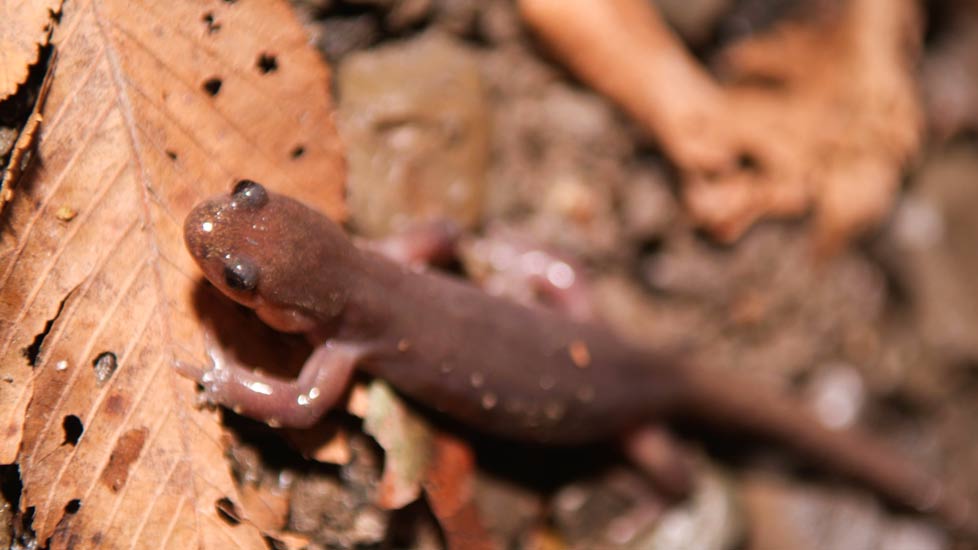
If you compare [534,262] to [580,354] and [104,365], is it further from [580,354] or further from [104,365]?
[104,365]

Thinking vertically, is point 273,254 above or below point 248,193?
below

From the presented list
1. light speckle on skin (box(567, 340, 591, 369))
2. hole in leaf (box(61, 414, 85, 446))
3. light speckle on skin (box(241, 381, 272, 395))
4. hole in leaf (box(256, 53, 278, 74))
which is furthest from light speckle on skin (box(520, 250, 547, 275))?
hole in leaf (box(61, 414, 85, 446))

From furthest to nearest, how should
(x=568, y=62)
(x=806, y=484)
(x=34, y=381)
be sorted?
(x=806, y=484)
(x=568, y=62)
(x=34, y=381)

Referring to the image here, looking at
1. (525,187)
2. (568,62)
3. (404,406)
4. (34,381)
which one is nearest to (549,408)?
(404,406)

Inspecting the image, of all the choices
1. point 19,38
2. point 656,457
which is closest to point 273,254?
point 19,38

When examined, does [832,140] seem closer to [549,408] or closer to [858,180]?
[858,180]

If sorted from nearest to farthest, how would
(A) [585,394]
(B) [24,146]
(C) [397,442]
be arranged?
1. (B) [24,146]
2. (C) [397,442]
3. (A) [585,394]
